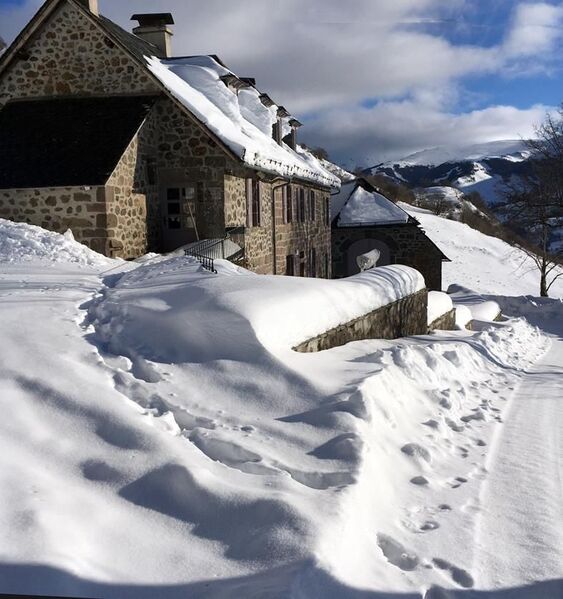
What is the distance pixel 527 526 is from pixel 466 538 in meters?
0.54

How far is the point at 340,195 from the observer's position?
30969 millimetres

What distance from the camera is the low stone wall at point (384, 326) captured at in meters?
7.31

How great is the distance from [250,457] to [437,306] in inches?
485

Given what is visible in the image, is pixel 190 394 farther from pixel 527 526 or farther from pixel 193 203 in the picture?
pixel 193 203

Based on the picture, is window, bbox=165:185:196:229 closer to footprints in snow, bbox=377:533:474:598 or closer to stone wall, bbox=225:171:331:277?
stone wall, bbox=225:171:331:277

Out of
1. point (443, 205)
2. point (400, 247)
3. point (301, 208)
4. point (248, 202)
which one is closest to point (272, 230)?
point (248, 202)

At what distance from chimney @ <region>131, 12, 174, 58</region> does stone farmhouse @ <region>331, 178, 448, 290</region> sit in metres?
11.2

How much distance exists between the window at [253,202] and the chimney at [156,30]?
6729 millimetres

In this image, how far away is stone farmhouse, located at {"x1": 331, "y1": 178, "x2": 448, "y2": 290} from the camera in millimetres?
27969

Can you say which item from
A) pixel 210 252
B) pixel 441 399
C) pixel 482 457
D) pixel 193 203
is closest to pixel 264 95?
pixel 193 203

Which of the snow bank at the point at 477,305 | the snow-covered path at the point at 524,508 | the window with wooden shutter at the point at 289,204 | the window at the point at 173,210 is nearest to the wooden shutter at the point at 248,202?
the window at the point at 173,210

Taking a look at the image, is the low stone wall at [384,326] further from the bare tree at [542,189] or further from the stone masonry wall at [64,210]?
the bare tree at [542,189]

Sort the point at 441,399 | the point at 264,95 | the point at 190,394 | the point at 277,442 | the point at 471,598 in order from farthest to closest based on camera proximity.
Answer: the point at 264,95
the point at 441,399
the point at 190,394
the point at 277,442
the point at 471,598

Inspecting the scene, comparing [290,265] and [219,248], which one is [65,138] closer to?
[219,248]
